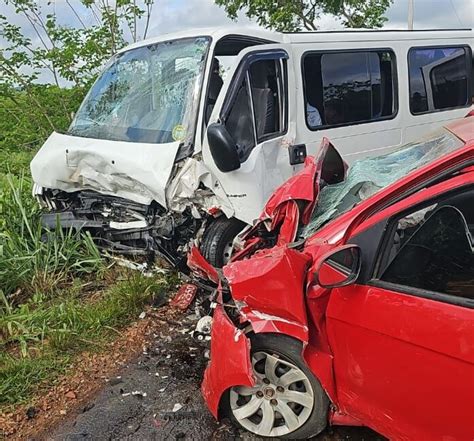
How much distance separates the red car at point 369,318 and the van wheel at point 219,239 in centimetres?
130

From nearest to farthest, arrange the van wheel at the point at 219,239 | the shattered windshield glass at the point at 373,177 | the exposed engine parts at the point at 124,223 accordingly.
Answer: the shattered windshield glass at the point at 373,177
the van wheel at the point at 219,239
the exposed engine parts at the point at 124,223

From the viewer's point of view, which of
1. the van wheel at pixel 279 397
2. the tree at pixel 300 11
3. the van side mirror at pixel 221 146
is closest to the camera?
the van wheel at pixel 279 397

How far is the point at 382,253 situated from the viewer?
2176 mm

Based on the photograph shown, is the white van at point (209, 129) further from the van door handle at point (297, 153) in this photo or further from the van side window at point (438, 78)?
the van side window at point (438, 78)

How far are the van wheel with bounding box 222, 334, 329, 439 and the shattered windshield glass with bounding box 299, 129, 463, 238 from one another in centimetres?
70

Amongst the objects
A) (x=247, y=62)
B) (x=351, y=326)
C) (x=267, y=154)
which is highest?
(x=247, y=62)

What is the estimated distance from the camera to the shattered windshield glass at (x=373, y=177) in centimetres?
281

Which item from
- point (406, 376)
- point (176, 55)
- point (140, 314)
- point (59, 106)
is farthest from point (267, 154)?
point (59, 106)

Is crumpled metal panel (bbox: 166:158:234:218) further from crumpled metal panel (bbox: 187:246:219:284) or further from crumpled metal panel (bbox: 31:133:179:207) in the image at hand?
crumpled metal panel (bbox: 187:246:219:284)

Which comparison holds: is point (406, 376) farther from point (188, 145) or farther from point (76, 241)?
point (76, 241)

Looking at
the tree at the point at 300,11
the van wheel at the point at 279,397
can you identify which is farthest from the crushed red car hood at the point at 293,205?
the tree at the point at 300,11

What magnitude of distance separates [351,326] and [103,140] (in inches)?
126

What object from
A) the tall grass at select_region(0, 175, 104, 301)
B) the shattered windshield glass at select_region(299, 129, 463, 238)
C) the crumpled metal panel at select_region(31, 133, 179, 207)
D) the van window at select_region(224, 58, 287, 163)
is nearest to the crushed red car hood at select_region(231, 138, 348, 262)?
the shattered windshield glass at select_region(299, 129, 463, 238)

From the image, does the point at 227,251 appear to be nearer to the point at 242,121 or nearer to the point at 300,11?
the point at 242,121
